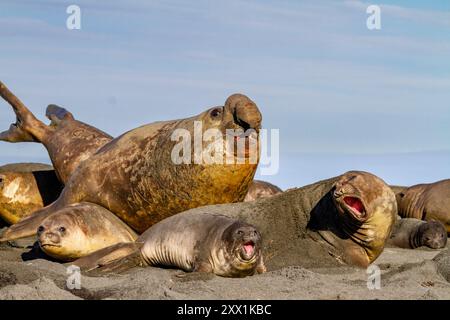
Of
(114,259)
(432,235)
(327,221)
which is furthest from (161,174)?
(432,235)

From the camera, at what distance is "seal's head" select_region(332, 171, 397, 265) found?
341 inches

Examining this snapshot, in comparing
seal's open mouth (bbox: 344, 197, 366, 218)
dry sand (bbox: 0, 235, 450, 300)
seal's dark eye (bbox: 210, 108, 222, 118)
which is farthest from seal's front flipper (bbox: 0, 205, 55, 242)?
seal's open mouth (bbox: 344, 197, 366, 218)

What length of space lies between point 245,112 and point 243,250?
199 cm

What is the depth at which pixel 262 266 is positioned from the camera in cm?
830

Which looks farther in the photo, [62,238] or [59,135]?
[59,135]

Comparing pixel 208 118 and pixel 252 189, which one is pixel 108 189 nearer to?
pixel 208 118

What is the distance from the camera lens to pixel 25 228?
10867mm

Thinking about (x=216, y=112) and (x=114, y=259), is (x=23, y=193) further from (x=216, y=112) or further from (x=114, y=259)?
(x=114, y=259)

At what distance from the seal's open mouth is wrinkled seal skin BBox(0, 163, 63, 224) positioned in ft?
17.2

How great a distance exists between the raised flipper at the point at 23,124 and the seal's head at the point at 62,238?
12.3 feet

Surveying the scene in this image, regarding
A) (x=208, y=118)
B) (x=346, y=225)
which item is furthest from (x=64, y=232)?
(x=346, y=225)

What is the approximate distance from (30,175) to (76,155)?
0.95 m

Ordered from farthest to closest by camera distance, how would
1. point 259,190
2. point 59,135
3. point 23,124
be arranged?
point 23,124, point 59,135, point 259,190

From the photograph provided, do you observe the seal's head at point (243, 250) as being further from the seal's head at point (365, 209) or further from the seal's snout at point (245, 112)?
the seal's snout at point (245, 112)
